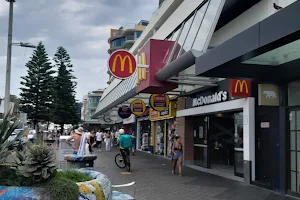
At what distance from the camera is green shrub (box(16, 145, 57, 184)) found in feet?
14.5

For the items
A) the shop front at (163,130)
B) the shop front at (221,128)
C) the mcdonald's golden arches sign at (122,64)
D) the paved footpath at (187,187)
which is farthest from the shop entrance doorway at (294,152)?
the shop front at (163,130)

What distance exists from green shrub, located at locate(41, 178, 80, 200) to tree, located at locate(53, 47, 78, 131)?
51574 mm

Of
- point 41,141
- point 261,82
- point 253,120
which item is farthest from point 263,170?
point 41,141

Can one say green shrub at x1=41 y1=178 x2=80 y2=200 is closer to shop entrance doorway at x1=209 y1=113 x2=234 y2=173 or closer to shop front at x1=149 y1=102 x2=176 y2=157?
shop entrance doorway at x1=209 y1=113 x2=234 y2=173

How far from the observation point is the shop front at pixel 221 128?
1071 cm

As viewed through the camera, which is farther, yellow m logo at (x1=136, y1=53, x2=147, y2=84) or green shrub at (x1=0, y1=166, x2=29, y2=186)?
yellow m logo at (x1=136, y1=53, x2=147, y2=84)

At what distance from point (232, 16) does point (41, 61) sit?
42935 millimetres

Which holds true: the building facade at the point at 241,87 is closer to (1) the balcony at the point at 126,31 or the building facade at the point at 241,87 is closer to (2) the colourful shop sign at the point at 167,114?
(2) the colourful shop sign at the point at 167,114

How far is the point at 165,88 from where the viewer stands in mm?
13711

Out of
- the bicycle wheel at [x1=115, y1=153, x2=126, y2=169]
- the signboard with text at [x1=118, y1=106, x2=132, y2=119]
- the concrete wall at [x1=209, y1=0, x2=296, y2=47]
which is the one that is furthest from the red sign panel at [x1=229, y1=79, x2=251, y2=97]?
the signboard with text at [x1=118, y1=106, x2=132, y2=119]

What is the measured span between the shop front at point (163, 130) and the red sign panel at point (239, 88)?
7.74 metres

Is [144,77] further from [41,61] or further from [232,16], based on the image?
[41,61]

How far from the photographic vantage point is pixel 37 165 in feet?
14.7

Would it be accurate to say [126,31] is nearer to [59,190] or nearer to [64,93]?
[64,93]
